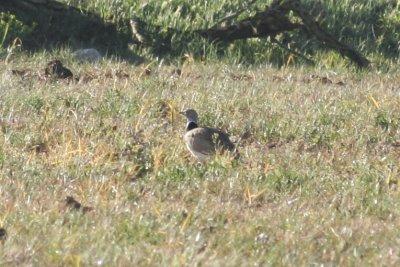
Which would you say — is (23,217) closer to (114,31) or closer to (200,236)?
(200,236)

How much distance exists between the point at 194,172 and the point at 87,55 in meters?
4.91

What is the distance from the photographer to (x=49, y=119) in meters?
9.32

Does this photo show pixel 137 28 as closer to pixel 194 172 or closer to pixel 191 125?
pixel 191 125

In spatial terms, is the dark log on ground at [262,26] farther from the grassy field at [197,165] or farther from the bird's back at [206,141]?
the bird's back at [206,141]

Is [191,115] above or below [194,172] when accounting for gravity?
below

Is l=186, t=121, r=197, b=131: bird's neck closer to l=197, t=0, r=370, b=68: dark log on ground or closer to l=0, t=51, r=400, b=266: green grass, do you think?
l=0, t=51, r=400, b=266: green grass

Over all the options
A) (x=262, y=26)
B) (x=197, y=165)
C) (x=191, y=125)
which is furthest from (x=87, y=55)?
(x=197, y=165)

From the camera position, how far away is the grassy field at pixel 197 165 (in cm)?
642

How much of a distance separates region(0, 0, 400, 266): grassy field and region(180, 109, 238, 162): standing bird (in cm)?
9

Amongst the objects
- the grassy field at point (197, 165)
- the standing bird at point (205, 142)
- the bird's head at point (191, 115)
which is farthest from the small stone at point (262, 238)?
the bird's head at point (191, 115)

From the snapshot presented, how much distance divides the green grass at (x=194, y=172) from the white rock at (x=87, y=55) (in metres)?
0.42

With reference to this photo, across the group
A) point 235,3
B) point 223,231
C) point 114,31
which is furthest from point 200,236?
point 235,3

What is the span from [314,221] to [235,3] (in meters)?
8.07

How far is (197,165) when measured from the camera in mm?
8281
